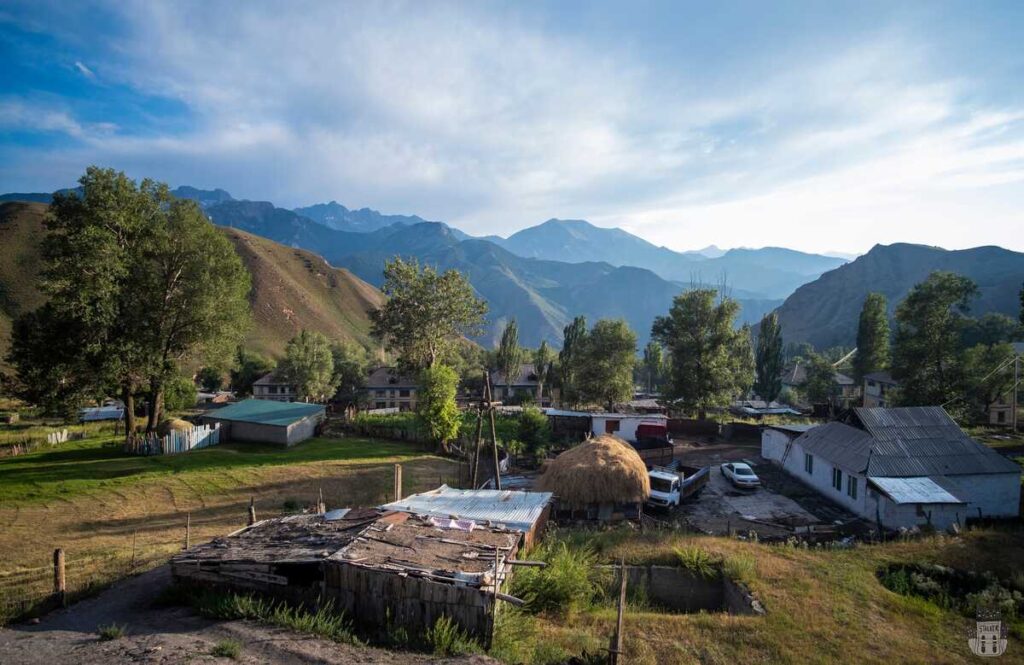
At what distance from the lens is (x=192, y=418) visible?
36.7 m

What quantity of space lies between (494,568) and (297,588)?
4319 millimetres

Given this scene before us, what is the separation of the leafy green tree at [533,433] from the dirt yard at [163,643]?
68.2 feet

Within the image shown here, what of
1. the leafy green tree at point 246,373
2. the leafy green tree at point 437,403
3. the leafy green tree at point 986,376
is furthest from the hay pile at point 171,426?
the leafy green tree at point 986,376

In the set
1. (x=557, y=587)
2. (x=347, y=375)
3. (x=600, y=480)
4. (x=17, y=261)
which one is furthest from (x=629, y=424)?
(x=17, y=261)

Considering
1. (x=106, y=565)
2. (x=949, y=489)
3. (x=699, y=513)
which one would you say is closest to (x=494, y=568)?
(x=106, y=565)

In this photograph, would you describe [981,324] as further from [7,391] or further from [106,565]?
[7,391]

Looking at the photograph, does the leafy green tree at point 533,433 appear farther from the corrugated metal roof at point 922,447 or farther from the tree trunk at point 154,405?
the tree trunk at point 154,405

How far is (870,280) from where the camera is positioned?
554ft

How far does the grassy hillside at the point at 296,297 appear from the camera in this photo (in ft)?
355

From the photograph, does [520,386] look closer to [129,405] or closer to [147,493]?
[129,405]

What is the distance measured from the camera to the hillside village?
9992 mm

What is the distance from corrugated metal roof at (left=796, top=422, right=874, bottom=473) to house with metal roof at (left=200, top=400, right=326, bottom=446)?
98.8 ft

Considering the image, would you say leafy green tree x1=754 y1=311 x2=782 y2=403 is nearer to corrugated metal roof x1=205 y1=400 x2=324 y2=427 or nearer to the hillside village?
the hillside village

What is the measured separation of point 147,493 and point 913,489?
3096 centimetres
